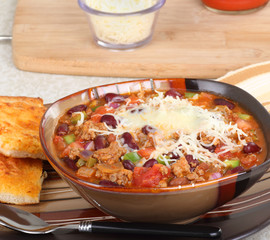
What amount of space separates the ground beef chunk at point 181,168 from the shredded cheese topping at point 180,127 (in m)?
0.06

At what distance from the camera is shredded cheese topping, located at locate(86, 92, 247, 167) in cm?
241

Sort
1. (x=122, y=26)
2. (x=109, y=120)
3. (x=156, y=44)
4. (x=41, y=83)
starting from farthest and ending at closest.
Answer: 1. (x=156, y=44)
2. (x=122, y=26)
3. (x=41, y=83)
4. (x=109, y=120)

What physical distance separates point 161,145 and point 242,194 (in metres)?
0.51

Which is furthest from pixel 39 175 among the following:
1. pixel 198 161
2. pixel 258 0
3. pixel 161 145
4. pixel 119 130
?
pixel 258 0

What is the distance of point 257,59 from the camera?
174 inches

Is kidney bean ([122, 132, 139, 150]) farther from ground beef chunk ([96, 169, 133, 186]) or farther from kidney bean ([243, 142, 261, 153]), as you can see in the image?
kidney bean ([243, 142, 261, 153])

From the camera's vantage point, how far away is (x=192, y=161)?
2355 mm

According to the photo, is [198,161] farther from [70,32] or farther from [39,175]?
[70,32]

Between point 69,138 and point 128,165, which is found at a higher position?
point 128,165

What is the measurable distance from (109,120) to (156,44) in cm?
215

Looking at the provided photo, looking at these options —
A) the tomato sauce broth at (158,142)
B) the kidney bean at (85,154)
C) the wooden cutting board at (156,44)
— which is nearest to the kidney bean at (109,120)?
the tomato sauce broth at (158,142)

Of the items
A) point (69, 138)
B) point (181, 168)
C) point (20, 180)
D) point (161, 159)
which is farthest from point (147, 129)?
point (20, 180)

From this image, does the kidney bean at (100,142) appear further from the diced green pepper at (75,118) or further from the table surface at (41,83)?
the table surface at (41,83)

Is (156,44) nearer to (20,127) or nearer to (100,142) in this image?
(20,127)
